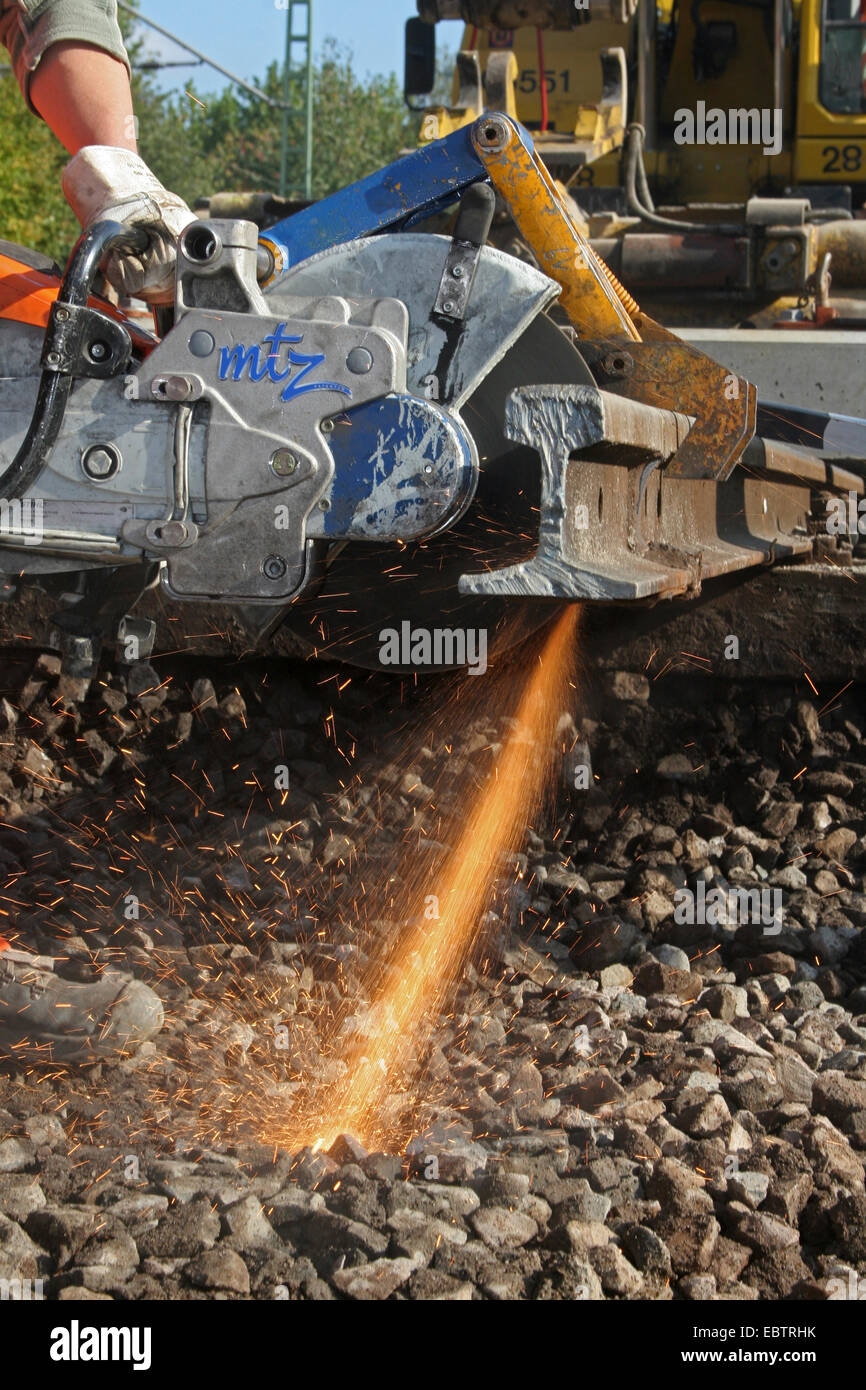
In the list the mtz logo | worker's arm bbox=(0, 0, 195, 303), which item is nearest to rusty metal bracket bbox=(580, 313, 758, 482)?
the mtz logo

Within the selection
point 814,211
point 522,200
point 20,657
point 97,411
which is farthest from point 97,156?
point 814,211

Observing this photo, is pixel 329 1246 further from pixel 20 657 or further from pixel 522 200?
pixel 20 657

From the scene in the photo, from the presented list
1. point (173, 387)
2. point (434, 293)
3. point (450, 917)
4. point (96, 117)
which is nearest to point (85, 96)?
point (96, 117)

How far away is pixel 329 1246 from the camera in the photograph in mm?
2338

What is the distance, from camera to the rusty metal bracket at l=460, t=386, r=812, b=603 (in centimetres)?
273

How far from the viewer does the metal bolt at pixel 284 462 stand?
2902 mm

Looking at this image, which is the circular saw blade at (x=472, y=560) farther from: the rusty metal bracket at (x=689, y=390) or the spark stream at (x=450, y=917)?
the spark stream at (x=450, y=917)

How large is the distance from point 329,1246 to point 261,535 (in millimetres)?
1418

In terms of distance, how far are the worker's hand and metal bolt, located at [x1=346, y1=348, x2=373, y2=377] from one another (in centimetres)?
51

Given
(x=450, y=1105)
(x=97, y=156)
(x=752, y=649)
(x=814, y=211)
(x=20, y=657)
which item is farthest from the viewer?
(x=814, y=211)

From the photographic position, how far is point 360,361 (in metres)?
2.89
